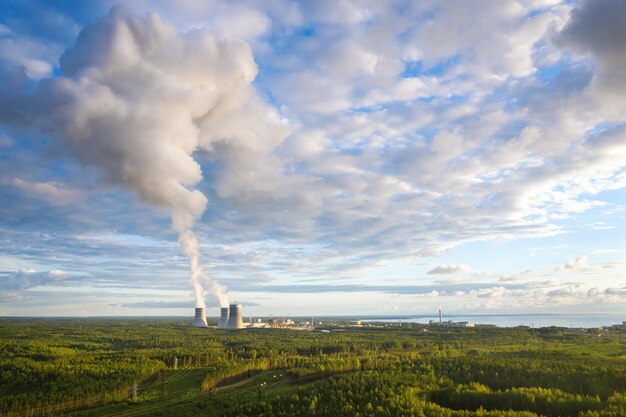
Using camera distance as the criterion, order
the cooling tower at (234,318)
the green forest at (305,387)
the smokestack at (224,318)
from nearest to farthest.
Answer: the green forest at (305,387) < the cooling tower at (234,318) < the smokestack at (224,318)

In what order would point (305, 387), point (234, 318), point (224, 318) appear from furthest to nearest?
point (224, 318) < point (234, 318) < point (305, 387)

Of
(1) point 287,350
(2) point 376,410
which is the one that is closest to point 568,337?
(1) point 287,350

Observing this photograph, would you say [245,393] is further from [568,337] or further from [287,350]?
[568,337]

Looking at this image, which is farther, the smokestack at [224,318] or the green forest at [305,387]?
the smokestack at [224,318]

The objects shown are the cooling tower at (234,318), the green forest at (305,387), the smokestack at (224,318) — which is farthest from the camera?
the smokestack at (224,318)

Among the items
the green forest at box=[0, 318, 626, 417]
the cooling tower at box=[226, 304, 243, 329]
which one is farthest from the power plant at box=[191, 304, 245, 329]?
the green forest at box=[0, 318, 626, 417]

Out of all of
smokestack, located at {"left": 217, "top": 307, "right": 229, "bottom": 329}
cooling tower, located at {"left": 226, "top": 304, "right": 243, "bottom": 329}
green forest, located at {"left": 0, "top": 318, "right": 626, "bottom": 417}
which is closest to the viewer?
green forest, located at {"left": 0, "top": 318, "right": 626, "bottom": 417}

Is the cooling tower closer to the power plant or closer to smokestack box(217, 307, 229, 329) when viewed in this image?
the power plant

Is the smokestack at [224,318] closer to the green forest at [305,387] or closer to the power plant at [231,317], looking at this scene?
the power plant at [231,317]

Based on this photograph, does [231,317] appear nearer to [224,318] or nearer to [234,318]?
[234,318]

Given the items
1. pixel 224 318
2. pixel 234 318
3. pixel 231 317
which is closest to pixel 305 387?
pixel 234 318

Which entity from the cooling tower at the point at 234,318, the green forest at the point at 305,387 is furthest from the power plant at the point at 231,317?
the green forest at the point at 305,387
